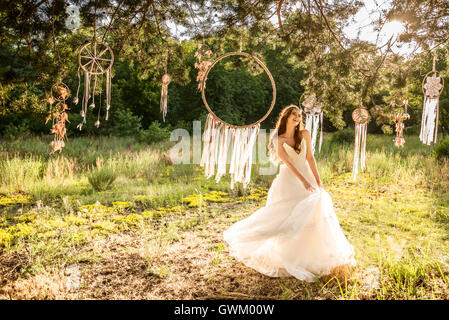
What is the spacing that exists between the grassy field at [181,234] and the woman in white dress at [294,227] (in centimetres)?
11

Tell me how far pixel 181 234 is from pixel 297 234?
169 centimetres

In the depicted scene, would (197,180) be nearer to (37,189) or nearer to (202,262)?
(37,189)

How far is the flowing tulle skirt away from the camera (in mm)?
2502

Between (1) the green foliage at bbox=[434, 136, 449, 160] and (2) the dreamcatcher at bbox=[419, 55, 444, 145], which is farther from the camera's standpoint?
(1) the green foliage at bbox=[434, 136, 449, 160]

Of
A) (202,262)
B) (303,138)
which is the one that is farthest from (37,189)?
(303,138)

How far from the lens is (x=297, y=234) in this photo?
243 centimetres

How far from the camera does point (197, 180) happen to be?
6.56 m

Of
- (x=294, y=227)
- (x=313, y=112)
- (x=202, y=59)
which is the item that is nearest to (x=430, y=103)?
(x=313, y=112)

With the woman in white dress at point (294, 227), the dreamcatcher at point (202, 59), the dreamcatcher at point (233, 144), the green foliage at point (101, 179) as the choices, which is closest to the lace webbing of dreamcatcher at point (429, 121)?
the woman in white dress at point (294, 227)

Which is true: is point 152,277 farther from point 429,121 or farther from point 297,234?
point 429,121

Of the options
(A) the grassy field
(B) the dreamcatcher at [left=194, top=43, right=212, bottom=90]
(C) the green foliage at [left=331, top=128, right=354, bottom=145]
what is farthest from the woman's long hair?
(C) the green foliage at [left=331, top=128, right=354, bottom=145]

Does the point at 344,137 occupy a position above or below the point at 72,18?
below

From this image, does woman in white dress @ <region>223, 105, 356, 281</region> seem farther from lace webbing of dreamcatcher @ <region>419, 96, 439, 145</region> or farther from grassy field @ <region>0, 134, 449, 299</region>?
lace webbing of dreamcatcher @ <region>419, 96, 439, 145</region>
